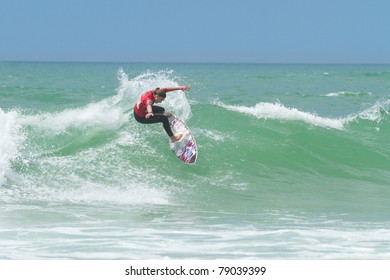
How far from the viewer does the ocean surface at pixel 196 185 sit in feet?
25.3

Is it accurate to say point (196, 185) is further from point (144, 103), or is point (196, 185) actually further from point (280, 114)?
point (280, 114)

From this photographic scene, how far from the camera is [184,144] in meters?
12.3

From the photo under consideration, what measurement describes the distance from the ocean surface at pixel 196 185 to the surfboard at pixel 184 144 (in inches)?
8.8

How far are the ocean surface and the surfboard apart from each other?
22cm

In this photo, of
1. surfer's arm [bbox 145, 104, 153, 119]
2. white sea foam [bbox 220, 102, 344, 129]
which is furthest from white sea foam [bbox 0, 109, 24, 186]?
white sea foam [bbox 220, 102, 344, 129]

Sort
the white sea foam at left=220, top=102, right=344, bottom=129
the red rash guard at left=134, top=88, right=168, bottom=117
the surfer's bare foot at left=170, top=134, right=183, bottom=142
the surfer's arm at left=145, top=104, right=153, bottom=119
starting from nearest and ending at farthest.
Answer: the surfer's arm at left=145, top=104, right=153, bottom=119 < the red rash guard at left=134, top=88, right=168, bottom=117 < the surfer's bare foot at left=170, top=134, right=183, bottom=142 < the white sea foam at left=220, top=102, right=344, bottom=129

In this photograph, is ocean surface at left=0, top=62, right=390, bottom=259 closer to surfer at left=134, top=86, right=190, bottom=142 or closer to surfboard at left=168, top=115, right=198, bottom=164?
surfboard at left=168, top=115, right=198, bottom=164

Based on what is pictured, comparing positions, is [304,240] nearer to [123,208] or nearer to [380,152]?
[123,208]

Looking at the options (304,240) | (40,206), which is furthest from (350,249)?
(40,206)

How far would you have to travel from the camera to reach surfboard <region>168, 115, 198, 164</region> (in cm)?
1230

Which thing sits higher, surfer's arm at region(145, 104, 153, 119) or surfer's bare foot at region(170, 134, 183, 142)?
surfer's arm at region(145, 104, 153, 119)

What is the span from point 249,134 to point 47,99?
55.0ft

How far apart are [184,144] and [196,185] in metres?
0.95

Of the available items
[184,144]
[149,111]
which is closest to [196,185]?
[184,144]
